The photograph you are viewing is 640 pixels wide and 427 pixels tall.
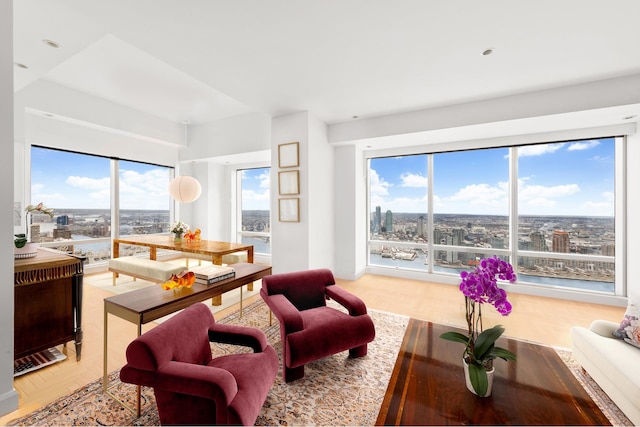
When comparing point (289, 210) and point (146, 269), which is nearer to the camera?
point (146, 269)

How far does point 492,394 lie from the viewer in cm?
129

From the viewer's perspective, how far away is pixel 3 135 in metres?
1.67

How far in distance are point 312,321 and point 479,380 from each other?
3.96 feet

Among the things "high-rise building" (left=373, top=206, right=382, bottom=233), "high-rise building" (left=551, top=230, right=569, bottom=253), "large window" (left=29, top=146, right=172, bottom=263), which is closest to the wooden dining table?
"large window" (left=29, top=146, right=172, bottom=263)

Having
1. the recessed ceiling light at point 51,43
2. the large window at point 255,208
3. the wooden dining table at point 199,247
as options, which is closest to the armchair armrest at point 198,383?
the wooden dining table at point 199,247

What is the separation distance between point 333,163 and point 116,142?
14.5 ft

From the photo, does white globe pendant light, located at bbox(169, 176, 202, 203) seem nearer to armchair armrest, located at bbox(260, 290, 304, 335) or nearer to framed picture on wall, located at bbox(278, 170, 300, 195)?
framed picture on wall, located at bbox(278, 170, 300, 195)

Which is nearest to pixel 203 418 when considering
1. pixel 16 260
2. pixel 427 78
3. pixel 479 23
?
pixel 16 260

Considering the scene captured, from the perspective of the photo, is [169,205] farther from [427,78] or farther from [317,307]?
[427,78]

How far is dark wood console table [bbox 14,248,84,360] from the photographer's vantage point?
198 cm

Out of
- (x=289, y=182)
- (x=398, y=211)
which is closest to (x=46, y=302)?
(x=289, y=182)

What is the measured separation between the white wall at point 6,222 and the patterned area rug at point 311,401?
255 mm

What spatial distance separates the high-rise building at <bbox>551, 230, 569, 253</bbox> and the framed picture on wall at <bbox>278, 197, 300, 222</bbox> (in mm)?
3974

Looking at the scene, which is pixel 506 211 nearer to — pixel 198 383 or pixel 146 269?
pixel 198 383
